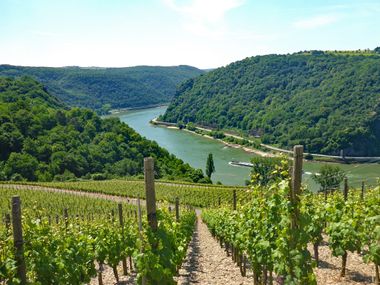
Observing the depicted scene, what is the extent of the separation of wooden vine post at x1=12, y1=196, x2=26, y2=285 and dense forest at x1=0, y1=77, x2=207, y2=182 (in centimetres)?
5534

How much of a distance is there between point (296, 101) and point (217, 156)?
38.8 meters

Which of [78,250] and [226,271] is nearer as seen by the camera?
[78,250]

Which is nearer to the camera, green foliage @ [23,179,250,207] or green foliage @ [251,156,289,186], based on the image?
green foliage @ [251,156,289,186]

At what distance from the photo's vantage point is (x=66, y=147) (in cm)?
7000

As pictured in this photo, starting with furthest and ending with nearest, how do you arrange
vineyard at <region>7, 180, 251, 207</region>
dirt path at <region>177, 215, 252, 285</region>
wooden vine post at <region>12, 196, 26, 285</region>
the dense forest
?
the dense forest → vineyard at <region>7, 180, 251, 207</region> → dirt path at <region>177, 215, 252, 285</region> → wooden vine post at <region>12, 196, 26, 285</region>

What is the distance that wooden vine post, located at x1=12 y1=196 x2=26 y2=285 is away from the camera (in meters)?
5.01

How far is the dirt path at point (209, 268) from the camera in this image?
31.9 ft

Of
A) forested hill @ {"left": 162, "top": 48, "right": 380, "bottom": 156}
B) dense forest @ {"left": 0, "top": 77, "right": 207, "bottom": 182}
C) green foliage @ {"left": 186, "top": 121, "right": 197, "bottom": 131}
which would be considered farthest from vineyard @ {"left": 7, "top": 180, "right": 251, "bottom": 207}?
green foliage @ {"left": 186, "top": 121, "right": 197, "bottom": 131}

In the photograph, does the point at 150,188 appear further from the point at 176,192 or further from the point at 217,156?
the point at 217,156

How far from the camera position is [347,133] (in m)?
80.8

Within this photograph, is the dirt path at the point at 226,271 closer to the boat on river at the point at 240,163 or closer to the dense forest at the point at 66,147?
the dense forest at the point at 66,147

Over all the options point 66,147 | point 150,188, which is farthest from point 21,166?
point 150,188

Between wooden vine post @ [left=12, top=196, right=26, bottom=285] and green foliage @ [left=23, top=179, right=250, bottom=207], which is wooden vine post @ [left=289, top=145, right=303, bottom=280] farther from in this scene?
green foliage @ [left=23, top=179, right=250, bottom=207]

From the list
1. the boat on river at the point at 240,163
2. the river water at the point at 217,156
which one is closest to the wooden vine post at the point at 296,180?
the river water at the point at 217,156
